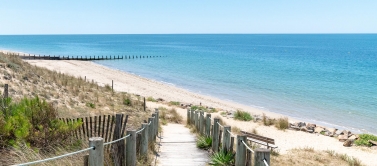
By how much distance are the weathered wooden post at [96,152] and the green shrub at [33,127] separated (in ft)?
5.91

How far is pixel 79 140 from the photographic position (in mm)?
7242

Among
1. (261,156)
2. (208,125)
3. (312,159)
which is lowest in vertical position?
(312,159)

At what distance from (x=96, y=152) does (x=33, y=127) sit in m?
2.77

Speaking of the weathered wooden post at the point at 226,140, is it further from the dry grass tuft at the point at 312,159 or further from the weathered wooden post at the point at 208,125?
the dry grass tuft at the point at 312,159

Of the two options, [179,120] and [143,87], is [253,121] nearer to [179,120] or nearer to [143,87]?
[179,120]

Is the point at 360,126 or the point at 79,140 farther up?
the point at 79,140

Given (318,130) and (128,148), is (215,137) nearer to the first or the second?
(128,148)

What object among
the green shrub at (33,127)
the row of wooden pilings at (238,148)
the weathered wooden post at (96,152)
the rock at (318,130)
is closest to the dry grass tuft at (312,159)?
the row of wooden pilings at (238,148)

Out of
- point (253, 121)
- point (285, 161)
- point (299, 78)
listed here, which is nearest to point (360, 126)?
point (253, 121)

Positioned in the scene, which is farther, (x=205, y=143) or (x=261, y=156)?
(x=205, y=143)

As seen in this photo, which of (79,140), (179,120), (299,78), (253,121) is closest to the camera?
(79,140)

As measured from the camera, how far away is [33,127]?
693 cm

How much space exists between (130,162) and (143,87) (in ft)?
105

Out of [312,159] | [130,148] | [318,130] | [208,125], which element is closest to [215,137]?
[208,125]
